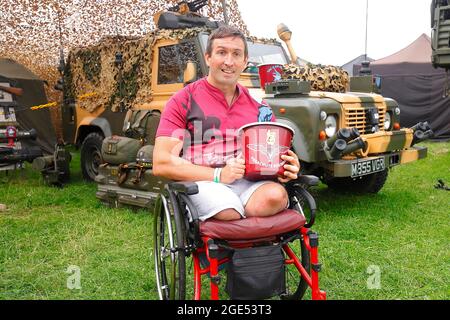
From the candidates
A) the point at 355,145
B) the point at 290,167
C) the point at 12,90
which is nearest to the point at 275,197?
the point at 290,167

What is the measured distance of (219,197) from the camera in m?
2.35

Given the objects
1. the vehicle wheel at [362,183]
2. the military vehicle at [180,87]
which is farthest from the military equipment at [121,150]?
the vehicle wheel at [362,183]

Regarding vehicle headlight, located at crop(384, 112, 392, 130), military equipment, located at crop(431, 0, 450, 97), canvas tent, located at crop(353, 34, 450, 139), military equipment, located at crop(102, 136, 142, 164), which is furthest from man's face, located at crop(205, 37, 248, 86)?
canvas tent, located at crop(353, 34, 450, 139)

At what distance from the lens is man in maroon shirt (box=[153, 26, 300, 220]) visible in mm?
2357

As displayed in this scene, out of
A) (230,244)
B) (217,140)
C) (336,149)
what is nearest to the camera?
(230,244)

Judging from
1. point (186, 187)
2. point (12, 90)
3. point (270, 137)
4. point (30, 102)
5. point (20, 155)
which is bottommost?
point (20, 155)

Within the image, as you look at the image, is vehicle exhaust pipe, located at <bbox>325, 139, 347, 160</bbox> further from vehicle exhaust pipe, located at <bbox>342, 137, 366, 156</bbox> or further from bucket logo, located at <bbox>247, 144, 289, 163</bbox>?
bucket logo, located at <bbox>247, 144, 289, 163</bbox>

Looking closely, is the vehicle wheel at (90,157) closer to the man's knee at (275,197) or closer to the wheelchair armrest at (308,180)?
the wheelchair armrest at (308,180)

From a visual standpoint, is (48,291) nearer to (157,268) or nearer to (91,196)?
(157,268)

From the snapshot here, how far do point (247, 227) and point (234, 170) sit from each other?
10.8 inches

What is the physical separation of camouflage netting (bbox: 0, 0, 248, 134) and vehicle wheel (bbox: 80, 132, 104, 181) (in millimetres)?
3314

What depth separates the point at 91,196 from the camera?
597 cm

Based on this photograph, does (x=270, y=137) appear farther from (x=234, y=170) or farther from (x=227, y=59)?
(x=227, y=59)

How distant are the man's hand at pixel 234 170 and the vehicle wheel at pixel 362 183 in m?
3.67
